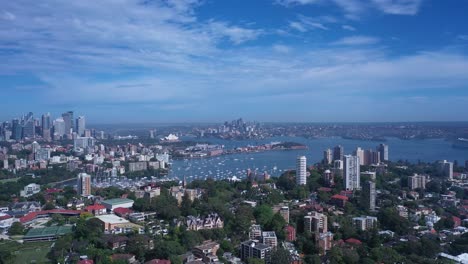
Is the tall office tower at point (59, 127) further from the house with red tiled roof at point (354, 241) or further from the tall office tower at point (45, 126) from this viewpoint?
the house with red tiled roof at point (354, 241)

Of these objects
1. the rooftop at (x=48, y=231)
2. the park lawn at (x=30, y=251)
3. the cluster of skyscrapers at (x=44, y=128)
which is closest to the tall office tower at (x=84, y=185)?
the rooftop at (x=48, y=231)

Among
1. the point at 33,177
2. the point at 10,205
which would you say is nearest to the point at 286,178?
the point at 10,205

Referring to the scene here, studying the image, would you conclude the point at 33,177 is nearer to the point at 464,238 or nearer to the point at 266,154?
the point at 266,154

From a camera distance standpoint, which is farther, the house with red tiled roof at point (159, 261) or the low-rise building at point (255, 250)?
the low-rise building at point (255, 250)

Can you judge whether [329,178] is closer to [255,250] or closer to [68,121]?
[255,250]

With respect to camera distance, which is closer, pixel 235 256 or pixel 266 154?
pixel 235 256

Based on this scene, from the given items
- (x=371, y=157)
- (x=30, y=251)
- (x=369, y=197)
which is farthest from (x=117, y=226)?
(x=371, y=157)
